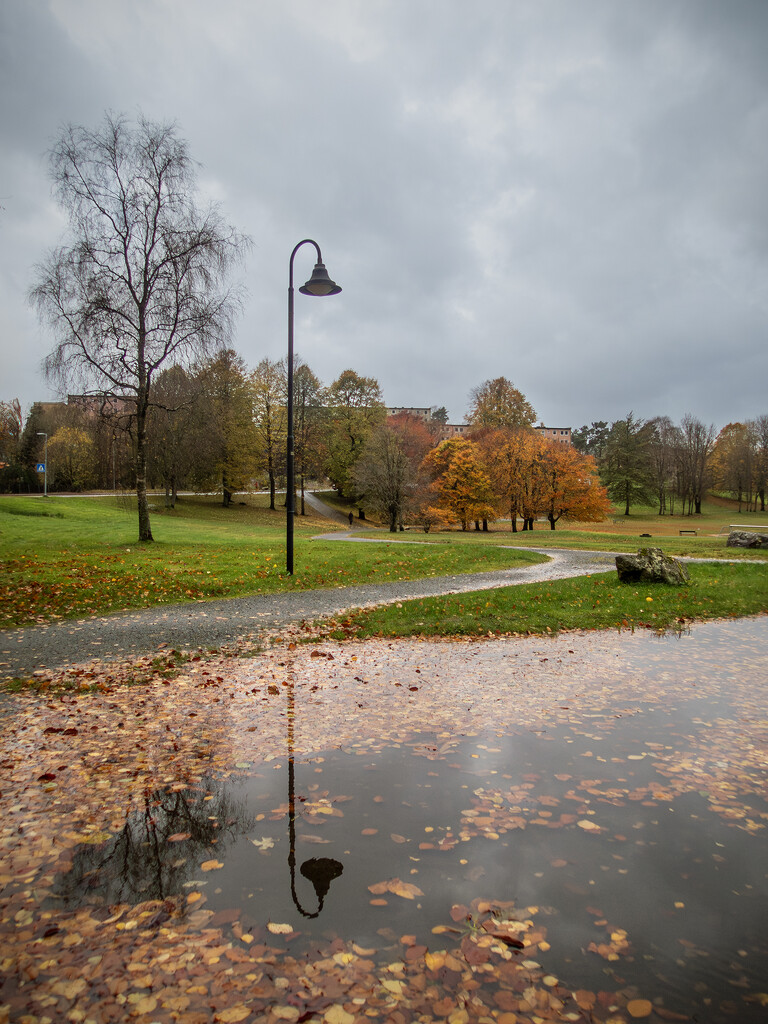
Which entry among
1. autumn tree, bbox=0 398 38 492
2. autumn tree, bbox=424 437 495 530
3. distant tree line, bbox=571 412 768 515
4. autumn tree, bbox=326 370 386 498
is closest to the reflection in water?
autumn tree, bbox=424 437 495 530

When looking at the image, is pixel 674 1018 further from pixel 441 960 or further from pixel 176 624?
pixel 176 624

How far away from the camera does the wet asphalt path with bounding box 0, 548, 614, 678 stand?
7672 mm

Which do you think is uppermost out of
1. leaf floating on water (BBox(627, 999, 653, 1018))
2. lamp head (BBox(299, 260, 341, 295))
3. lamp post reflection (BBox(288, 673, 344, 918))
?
lamp head (BBox(299, 260, 341, 295))

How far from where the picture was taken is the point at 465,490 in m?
44.8

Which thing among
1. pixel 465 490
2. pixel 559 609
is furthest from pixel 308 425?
pixel 559 609

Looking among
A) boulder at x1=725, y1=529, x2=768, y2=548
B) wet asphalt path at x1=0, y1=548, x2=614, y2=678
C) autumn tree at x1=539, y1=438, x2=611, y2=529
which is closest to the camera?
wet asphalt path at x1=0, y1=548, x2=614, y2=678

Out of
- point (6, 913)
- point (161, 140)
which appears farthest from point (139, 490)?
point (6, 913)

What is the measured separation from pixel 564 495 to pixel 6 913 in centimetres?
4444

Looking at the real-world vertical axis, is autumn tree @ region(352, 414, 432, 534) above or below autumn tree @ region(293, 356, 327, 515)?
below

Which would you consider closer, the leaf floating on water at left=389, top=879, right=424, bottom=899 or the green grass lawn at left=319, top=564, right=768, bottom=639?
the leaf floating on water at left=389, top=879, right=424, bottom=899

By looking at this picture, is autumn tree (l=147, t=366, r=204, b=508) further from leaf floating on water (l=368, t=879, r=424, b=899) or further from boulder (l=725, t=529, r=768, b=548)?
leaf floating on water (l=368, t=879, r=424, b=899)

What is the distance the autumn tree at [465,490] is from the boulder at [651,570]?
98.5ft

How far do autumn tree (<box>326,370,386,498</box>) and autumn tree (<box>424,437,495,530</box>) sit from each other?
15.1m

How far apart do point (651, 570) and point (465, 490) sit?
31049mm
